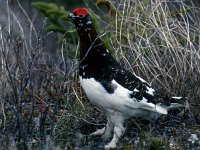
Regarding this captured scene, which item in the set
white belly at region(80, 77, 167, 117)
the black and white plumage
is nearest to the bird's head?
the black and white plumage

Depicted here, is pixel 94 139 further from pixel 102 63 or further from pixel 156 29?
pixel 156 29

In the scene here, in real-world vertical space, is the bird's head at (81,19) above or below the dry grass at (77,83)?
above

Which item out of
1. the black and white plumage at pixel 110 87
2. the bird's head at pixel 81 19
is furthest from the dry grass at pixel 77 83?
the bird's head at pixel 81 19

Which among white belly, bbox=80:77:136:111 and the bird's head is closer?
white belly, bbox=80:77:136:111

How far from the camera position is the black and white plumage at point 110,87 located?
6285 mm

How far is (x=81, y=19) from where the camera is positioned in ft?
21.2

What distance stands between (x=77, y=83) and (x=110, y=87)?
1633 mm

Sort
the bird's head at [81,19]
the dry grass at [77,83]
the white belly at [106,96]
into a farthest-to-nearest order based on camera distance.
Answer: the dry grass at [77,83] < the bird's head at [81,19] < the white belly at [106,96]

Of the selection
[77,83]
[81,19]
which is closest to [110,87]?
[81,19]

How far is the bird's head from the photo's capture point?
645 cm

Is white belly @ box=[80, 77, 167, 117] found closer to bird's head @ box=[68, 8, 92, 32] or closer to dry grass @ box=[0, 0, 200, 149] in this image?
dry grass @ box=[0, 0, 200, 149]

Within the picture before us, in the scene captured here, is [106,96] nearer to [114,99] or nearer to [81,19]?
[114,99]

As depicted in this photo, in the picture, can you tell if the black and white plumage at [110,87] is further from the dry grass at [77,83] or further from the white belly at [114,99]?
the dry grass at [77,83]

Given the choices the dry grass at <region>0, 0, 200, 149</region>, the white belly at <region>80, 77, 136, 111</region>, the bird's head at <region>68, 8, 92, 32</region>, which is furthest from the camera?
the dry grass at <region>0, 0, 200, 149</region>
